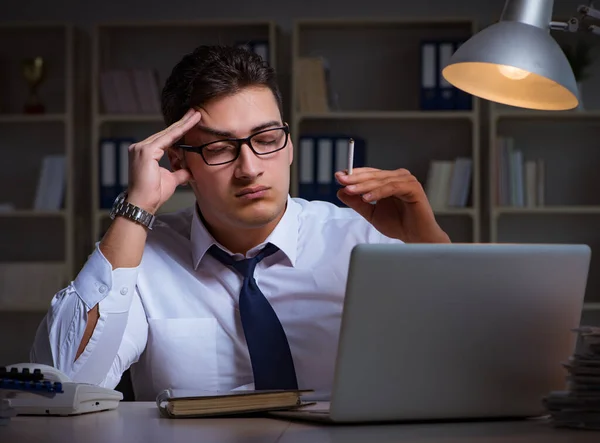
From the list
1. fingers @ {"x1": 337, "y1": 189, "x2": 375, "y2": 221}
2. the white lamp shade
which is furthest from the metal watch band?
the white lamp shade

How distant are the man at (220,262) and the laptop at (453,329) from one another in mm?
610

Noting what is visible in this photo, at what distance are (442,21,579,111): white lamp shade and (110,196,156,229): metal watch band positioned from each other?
2.04 feet

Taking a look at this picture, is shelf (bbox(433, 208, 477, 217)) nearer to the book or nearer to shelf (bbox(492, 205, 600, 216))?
shelf (bbox(492, 205, 600, 216))

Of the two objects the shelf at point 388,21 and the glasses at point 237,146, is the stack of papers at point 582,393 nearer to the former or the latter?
the glasses at point 237,146

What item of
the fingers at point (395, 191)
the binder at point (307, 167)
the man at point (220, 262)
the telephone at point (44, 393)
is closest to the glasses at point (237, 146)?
the man at point (220, 262)

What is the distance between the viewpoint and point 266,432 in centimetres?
109

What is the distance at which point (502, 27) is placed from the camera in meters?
1.40

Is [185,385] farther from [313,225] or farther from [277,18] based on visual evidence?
[277,18]

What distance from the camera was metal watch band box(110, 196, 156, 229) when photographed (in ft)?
5.46

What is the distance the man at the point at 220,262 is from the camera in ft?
5.39

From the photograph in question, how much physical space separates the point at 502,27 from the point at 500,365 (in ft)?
1.87

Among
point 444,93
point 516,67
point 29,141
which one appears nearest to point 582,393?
point 516,67

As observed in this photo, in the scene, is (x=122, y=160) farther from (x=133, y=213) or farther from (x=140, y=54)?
→ (x=133, y=213)

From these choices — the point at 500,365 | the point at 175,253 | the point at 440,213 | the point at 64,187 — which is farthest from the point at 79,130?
the point at 500,365
